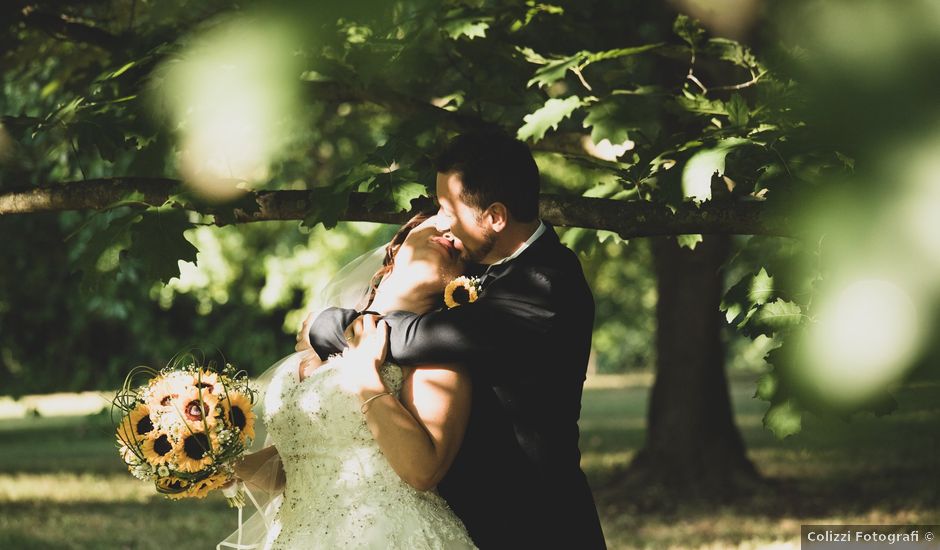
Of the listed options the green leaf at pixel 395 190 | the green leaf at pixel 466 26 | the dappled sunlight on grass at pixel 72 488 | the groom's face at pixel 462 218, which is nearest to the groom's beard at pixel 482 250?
the groom's face at pixel 462 218

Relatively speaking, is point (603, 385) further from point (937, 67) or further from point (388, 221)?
point (937, 67)

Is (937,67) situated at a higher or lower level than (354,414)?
higher

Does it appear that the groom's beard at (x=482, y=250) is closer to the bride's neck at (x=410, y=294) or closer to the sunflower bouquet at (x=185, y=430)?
the bride's neck at (x=410, y=294)

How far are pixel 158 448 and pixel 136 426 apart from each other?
0.37 feet

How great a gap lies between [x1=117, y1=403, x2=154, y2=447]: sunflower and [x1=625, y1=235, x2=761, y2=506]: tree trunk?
7.72 m

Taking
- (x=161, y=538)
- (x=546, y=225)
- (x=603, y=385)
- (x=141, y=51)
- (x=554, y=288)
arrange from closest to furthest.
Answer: (x=554, y=288)
(x=546, y=225)
(x=141, y=51)
(x=161, y=538)
(x=603, y=385)

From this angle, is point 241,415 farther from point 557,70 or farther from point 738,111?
point 557,70

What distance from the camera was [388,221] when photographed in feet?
12.6

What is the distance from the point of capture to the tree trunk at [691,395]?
10.3 m

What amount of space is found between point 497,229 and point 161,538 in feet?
23.9

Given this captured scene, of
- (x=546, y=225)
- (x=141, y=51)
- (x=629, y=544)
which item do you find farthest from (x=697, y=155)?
(x=629, y=544)

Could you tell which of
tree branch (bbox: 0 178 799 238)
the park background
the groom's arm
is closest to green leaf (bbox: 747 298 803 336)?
the park background

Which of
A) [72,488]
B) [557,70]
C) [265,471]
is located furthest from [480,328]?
[72,488]

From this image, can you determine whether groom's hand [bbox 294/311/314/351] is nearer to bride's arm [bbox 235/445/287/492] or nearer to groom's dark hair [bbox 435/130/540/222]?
bride's arm [bbox 235/445/287/492]
